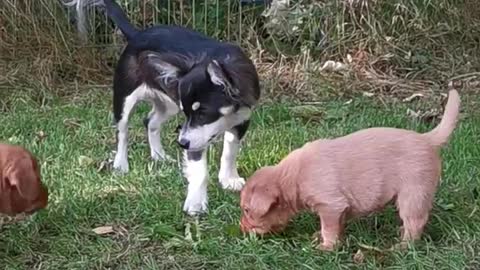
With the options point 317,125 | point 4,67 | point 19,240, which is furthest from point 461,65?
point 19,240

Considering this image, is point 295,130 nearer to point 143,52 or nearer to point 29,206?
point 143,52

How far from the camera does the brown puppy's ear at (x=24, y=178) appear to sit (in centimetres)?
471

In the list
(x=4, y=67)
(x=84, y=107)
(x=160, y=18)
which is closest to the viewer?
(x=84, y=107)

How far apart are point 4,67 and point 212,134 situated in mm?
3640

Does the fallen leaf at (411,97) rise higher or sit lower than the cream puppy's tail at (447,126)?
lower

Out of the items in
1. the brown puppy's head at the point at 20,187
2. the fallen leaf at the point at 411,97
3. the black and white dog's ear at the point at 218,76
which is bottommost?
the fallen leaf at the point at 411,97

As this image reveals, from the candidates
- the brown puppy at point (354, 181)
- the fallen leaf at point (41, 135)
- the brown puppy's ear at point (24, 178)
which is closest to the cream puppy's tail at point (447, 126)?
the brown puppy at point (354, 181)

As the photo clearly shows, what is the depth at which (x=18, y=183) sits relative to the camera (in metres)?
4.72

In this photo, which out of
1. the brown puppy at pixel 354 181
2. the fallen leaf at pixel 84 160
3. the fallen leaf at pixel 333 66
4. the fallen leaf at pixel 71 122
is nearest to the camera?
the brown puppy at pixel 354 181

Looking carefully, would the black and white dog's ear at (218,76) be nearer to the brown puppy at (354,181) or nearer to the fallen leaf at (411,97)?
the brown puppy at (354,181)

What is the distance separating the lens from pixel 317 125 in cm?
706

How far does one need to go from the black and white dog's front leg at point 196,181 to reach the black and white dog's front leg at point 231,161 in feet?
0.81

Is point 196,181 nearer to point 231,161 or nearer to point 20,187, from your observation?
point 231,161

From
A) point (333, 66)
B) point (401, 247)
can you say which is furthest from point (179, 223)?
point (333, 66)
